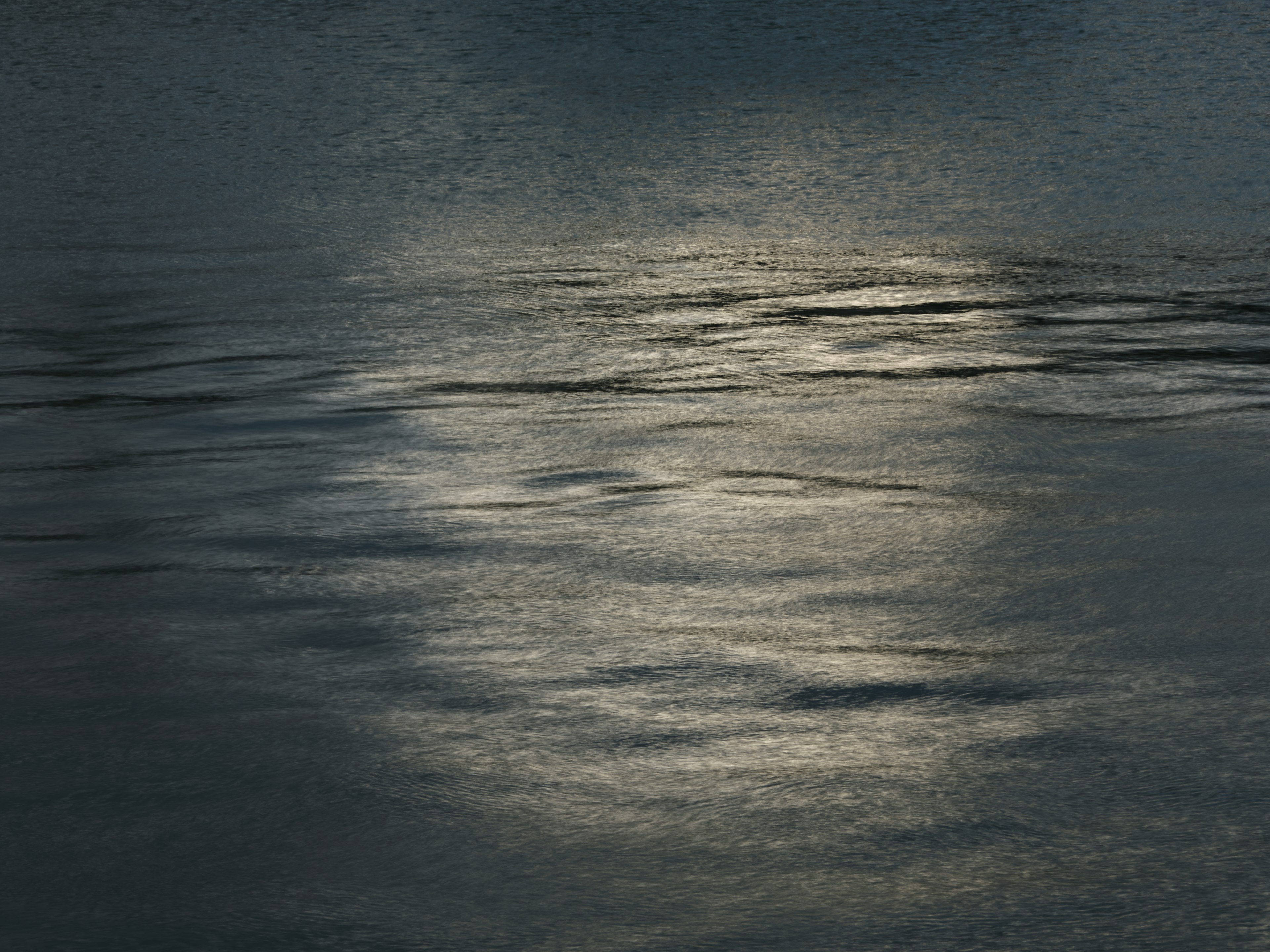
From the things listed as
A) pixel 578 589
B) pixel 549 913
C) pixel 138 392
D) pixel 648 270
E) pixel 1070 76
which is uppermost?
pixel 1070 76

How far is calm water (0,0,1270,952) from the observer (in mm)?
1301

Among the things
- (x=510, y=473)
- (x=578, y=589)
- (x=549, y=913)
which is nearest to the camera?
(x=549, y=913)

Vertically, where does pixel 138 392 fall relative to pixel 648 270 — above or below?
below

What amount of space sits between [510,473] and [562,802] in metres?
1.07

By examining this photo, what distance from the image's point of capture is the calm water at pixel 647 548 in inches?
51.2

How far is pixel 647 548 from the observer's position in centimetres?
208

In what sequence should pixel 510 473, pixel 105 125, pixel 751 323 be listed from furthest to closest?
pixel 105 125, pixel 751 323, pixel 510 473

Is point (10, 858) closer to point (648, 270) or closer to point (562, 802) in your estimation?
point (562, 802)

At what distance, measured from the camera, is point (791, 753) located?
1.49m

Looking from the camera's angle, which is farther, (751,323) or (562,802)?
(751,323)

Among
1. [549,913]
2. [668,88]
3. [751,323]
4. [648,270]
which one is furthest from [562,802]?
[668,88]

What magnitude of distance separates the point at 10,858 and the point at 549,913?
1.68 ft

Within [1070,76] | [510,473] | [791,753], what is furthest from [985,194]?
[791,753]

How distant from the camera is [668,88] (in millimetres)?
6234
